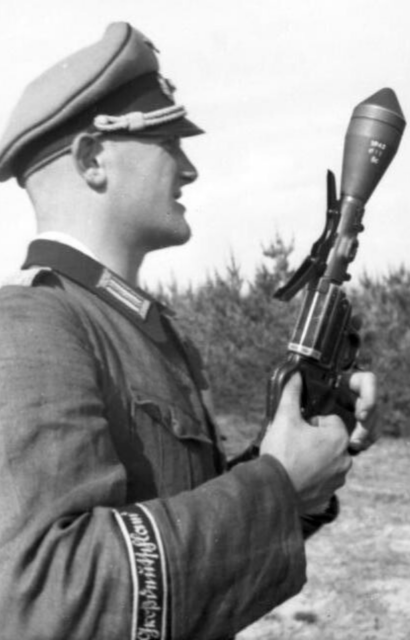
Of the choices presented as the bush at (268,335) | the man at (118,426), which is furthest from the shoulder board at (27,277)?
the bush at (268,335)

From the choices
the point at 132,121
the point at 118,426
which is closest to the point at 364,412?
the point at 118,426

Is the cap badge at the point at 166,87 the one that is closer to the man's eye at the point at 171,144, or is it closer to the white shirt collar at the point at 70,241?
Result: the man's eye at the point at 171,144

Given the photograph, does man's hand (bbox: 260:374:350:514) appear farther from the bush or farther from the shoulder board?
the bush

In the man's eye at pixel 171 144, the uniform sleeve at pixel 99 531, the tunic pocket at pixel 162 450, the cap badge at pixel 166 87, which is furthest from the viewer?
the cap badge at pixel 166 87

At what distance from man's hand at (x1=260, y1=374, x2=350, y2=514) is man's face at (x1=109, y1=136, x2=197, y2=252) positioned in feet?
1.59

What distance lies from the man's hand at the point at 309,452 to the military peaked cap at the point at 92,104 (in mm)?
706

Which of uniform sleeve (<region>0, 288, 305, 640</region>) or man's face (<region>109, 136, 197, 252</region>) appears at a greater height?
man's face (<region>109, 136, 197, 252</region>)

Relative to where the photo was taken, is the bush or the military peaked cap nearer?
the military peaked cap

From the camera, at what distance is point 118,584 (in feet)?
7.18

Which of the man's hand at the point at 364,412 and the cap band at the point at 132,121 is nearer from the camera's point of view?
the cap band at the point at 132,121

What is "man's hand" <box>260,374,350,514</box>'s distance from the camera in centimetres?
242

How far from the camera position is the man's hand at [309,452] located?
2424mm

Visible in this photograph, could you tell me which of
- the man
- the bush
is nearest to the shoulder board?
the man

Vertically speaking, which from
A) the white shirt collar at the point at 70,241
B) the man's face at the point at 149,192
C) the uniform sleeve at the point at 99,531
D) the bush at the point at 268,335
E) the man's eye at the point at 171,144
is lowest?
the bush at the point at 268,335
